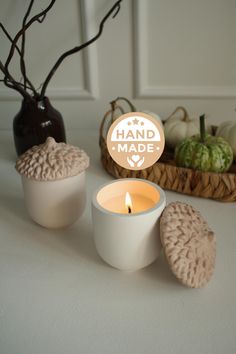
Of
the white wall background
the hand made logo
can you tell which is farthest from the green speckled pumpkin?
the white wall background

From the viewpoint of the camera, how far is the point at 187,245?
385 mm

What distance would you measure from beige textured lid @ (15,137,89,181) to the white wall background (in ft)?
1.40

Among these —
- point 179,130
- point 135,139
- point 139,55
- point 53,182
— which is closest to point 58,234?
point 53,182

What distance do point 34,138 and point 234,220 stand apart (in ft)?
1.41

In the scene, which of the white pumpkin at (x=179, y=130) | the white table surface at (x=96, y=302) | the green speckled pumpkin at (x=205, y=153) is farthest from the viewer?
the white pumpkin at (x=179, y=130)

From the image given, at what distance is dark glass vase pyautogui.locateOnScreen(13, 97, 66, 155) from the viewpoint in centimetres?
68

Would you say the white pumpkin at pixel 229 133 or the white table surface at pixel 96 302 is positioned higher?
the white pumpkin at pixel 229 133

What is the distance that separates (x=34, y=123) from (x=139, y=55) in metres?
0.32

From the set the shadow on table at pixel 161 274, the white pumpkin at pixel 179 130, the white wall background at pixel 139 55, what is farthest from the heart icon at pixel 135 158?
the white wall background at pixel 139 55

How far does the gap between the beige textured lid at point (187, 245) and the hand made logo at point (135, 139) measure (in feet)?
0.26

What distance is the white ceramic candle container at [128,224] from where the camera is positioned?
39 centimetres

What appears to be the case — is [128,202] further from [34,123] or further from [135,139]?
[34,123]

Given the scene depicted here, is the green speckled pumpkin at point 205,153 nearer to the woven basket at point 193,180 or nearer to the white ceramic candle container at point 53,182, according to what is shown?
the woven basket at point 193,180

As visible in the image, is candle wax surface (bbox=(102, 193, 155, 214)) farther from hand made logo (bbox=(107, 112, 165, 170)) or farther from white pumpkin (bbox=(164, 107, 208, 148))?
white pumpkin (bbox=(164, 107, 208, 148))
